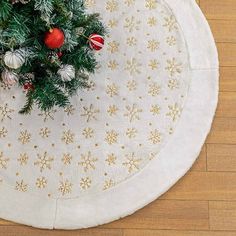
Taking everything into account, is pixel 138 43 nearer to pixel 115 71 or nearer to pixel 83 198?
pixel 115 71

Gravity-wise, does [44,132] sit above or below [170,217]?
above

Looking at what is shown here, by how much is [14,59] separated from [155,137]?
490 mm

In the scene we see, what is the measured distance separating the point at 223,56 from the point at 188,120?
251mm

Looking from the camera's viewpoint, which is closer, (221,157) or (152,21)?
(221,157)

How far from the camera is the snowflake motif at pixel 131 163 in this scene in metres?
1.21

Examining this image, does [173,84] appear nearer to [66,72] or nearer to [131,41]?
[131,41]

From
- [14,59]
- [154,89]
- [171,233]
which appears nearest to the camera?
[14,59]

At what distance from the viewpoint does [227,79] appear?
130cm

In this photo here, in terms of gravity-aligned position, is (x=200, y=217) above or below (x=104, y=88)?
below

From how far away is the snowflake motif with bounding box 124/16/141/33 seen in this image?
1329mm

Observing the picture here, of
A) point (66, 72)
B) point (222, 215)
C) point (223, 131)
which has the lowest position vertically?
point (222, 215)

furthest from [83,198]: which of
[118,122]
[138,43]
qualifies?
[138,43]

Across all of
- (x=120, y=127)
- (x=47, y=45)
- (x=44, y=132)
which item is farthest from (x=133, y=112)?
(x=47, y=45)

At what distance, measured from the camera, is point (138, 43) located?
1.32m
